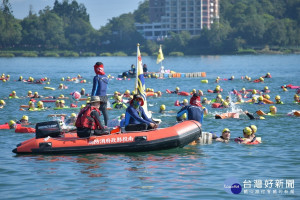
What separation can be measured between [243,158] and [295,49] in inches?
6302

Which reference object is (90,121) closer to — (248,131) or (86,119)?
(86,119)

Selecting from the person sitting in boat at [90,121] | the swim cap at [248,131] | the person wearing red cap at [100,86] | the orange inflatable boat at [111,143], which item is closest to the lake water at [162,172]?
the orange inflatable boat at [111,143]

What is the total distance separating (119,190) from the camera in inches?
666

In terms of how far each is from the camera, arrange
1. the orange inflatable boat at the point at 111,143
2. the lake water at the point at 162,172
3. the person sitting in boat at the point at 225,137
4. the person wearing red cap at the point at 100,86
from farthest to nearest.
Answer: the person sitting in boat at the point at 225,137, the person wearing red cap at the point at 100,86, the orange inflatable boat at the point at 111,143, the lake water at the point at 162,172

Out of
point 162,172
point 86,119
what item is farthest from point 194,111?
point 162,172

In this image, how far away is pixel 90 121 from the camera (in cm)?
2100

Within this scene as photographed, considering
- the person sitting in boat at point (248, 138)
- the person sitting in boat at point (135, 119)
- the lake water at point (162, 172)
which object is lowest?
the lake water at point (162, 172)

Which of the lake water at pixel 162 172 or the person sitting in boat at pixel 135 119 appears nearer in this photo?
the lake water at pixel 162 172

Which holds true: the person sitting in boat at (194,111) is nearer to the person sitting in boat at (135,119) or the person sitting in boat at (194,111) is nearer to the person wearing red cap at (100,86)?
the person sitting in boat at (135,119)

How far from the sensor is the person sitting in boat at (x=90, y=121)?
20.9m

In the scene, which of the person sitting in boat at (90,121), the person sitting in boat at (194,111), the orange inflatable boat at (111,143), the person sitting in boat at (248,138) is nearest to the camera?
the person sitting in boat at (90,121)

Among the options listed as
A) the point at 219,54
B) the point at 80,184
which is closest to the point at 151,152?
the point at 80,184

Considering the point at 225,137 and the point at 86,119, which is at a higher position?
the point at 86,119

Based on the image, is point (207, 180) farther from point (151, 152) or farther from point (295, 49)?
point (295, 49)
